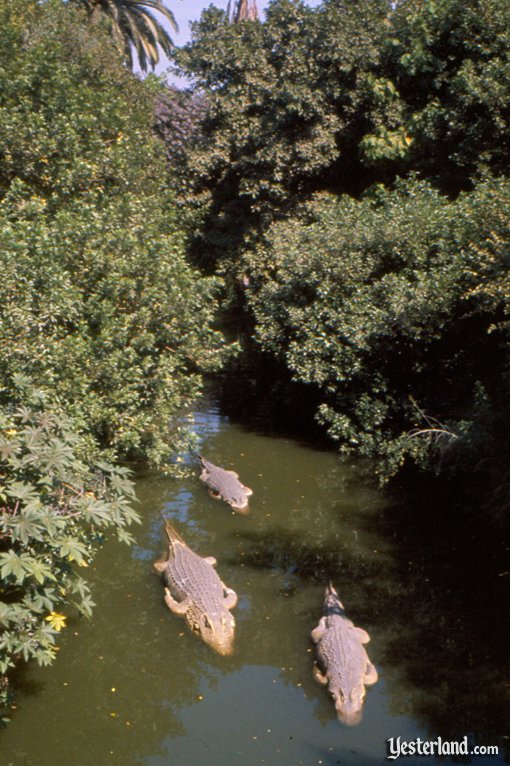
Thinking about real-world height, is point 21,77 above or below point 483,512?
above

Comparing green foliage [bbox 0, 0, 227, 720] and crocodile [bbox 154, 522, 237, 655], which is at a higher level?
green foliage [bbox 0, 0, 227, 720]

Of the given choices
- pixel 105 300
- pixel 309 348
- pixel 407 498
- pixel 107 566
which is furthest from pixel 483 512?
pixel 105 300

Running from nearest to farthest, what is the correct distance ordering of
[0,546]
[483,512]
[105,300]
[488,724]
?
[0,546], [488,724], [105,300], [483,512]

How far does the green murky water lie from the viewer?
742 centimetres

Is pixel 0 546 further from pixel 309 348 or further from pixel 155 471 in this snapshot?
pixel 309 348

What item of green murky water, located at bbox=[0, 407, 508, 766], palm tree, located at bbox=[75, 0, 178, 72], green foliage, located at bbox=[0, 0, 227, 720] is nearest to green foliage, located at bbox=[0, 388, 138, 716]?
green foliage, located at bbox=[0, 0, 227, 720]

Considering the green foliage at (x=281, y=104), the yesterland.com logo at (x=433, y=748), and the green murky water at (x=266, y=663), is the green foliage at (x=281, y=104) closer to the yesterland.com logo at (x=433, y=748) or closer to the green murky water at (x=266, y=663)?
the green murky water at (x=266, y=663)

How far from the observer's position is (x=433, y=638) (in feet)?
30.1

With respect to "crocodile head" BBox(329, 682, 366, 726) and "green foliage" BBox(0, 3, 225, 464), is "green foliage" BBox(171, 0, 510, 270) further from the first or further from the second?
"crocodile head" BBox(329, 682, 366, 726)

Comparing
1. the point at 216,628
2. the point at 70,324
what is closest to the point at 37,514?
the point at 216,628

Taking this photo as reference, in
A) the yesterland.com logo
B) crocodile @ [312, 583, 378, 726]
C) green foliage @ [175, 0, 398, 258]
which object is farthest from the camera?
green foliage @ [175, 0, 398, 258]

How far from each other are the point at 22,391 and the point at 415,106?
16176 mm

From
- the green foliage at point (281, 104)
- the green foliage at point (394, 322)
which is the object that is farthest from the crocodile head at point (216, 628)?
the green foliage at point (281, 104)

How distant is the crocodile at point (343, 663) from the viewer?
7789mm
